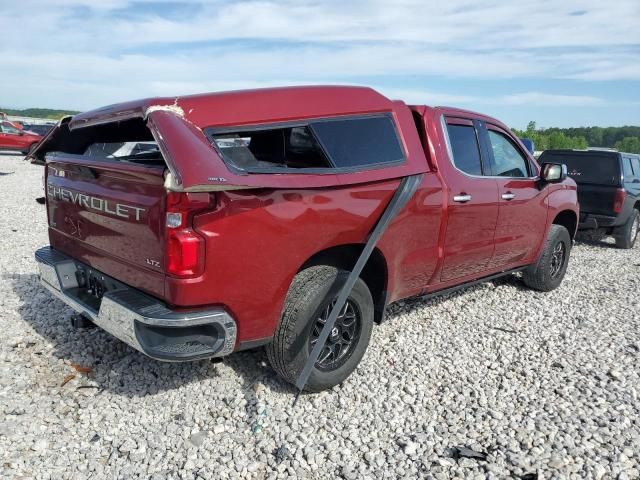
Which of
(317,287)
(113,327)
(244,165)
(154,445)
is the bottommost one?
(154,445)

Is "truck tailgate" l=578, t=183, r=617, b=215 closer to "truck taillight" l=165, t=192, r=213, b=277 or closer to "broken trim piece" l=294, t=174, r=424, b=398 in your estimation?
"broken trim piece" l=294, t=174, r=424, b=398

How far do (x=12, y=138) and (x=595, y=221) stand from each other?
2309 cm

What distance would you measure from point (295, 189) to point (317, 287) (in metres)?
0.63

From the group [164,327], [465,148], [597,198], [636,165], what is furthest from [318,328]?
[636,165]

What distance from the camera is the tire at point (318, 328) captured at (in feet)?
10.2

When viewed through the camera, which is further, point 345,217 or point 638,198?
point 638,198

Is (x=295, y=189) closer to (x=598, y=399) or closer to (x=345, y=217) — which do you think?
(x=345, y=217)

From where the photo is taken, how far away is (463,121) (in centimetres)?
446

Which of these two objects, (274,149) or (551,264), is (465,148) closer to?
(274,149)

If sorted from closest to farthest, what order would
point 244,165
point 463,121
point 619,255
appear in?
point 244,165, point 463,121, point 619,255

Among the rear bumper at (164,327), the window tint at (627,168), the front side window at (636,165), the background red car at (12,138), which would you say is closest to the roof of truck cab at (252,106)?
the rear bumper at (164,327)

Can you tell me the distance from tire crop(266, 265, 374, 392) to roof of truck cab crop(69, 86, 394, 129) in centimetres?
96

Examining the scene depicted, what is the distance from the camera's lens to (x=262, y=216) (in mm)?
2801

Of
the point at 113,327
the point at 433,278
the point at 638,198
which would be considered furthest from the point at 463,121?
the point at 638,198
